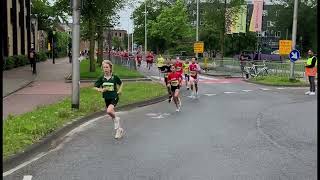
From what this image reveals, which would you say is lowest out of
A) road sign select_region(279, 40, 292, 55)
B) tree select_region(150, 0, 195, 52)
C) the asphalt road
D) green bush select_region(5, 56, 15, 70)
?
the asphalt road

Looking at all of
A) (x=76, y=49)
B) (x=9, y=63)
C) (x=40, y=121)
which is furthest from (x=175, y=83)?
(x=9, y=63)

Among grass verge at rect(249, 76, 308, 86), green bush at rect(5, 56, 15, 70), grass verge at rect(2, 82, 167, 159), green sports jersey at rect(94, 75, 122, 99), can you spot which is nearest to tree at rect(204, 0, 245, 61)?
grass verge at rect(249, 76, 308, 86)

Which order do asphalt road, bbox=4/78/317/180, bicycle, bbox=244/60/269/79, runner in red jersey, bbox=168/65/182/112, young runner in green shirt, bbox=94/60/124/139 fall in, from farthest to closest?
bicycle, bbox=244/60/269/79
runner in red jersey, bbox=168/65/182/112
young runner in green shirt, bbox=94/60/124/139
asphalt road, bbox=4/78/317/180

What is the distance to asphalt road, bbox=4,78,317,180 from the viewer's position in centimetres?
775

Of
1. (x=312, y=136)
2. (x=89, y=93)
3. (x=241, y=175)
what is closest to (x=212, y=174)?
(x=241, y=175)

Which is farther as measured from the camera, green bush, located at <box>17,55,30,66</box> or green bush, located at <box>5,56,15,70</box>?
green bush, located at <box>17,55,30,66</box>

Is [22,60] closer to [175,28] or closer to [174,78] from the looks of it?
[174,78]

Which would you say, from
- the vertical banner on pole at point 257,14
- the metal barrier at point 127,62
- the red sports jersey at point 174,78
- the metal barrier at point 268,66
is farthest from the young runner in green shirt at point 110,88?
the metal barrier at point 127,62

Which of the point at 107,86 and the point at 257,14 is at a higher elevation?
the point at 257,14

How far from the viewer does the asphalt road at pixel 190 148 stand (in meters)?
7.75

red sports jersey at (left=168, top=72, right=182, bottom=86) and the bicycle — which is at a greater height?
red sports jersey at (left=168, top=72, right=182, bottom=86)

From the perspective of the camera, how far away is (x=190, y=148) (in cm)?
985

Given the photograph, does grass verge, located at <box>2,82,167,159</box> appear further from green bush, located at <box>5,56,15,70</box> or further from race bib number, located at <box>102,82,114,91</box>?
green bush, located at <box>5,56,15,70</box>

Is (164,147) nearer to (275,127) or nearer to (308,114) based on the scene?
(275,127)
